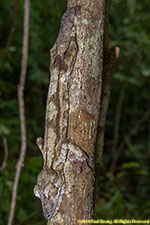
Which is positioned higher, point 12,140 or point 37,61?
point 37,61

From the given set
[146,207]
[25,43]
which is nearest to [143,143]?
[146,207]

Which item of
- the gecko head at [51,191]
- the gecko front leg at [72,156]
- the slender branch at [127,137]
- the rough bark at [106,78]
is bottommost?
the slender branch at [127,137]

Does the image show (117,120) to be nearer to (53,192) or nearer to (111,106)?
(111,106)

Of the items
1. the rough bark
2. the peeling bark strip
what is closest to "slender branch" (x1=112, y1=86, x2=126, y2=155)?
the rough bark

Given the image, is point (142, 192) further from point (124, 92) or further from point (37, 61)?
point (37, 61)

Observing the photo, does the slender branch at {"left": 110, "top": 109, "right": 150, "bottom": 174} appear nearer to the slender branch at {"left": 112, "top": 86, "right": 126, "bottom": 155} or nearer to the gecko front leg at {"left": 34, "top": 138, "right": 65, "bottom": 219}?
the slender branch at {"left": 112, "top": 86, "right": 126, "bottom": 155}

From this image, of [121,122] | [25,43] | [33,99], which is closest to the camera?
[25,43]

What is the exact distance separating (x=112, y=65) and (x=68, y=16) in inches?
15.5

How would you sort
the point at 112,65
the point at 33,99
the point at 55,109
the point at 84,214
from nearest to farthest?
1. the point at 84,214
2. the point at 55,109
3. the point at 112,65
4. the point at 33,99

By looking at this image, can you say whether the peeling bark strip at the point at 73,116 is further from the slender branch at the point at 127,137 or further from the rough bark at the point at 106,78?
the slender branch at the point at 127,137

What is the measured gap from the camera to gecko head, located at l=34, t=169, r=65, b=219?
111 centimetres

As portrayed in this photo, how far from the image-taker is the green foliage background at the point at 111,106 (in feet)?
10.1

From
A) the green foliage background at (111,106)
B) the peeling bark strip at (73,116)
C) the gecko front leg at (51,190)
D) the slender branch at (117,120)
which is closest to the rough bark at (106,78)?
the peeling bark strip at (73,116)

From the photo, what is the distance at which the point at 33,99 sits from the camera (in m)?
4.47
